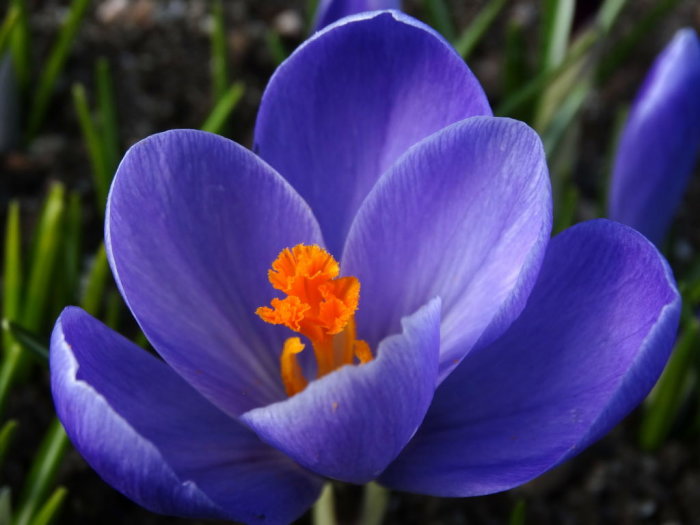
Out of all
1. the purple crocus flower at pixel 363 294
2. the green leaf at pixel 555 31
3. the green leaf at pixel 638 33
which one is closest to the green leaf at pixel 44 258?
the purple crocus flower at pixel 363 294

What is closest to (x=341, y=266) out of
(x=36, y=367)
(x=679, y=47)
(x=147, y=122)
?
(x=679, y=47)

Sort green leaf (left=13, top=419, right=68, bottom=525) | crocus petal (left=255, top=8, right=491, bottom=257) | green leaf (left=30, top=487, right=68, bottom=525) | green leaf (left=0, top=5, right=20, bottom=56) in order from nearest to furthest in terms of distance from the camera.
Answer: crocus petal (left=255, top=8, right=491, bottom=257) → green leaf (left=30, top=487, right=68, bottom=525) → green leaf (left=13, top=419, right=68, bottom=525) → green leaf (left=0, top=5, right=20, bottom=56)

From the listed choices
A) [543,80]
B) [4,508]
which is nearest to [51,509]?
[4,508]

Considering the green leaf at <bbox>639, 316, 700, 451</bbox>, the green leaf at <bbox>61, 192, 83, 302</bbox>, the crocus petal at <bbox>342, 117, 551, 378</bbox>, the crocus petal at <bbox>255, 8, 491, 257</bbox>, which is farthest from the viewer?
the green leaf at <bbox>61, 192, 83, 302</bbox>

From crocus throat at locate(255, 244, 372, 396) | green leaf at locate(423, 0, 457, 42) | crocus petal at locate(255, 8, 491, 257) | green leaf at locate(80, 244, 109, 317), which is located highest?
crocus petal at locate(255, 8, 491, 257)

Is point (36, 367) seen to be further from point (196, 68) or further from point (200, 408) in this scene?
point (196, 68)

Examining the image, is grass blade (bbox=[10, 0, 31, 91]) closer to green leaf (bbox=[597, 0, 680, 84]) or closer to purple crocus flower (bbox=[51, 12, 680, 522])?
purple crocus flower (bbox=[51, 12, 680, 522])

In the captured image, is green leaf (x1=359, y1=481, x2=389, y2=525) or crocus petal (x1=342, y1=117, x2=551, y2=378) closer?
crocus petal (x1=342, y1=117, x2=551, y2=378)

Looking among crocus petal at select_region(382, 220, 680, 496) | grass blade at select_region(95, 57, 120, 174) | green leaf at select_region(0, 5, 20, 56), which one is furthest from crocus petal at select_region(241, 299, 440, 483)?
green leaf at select_region(0, 5, 20, 56)
